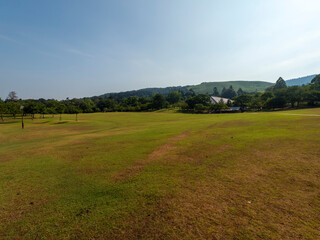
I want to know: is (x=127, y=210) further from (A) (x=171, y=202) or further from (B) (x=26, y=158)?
(B) (x=26, y=158)

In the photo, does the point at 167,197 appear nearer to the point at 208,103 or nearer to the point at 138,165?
the point at 138,165

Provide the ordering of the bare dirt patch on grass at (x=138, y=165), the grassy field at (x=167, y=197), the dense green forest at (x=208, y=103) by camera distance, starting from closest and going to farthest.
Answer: the grassy field at (x=167, y=197)
the bare dirt patch on grass at (x=138, y=165)
the dense green forest at (x=208, y=103)

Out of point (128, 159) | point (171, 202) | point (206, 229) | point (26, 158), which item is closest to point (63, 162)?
point (26, 158)

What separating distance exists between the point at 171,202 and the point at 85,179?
480cm

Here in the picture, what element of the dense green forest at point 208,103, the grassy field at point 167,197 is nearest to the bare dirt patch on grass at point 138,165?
the grassy field at point 167,197

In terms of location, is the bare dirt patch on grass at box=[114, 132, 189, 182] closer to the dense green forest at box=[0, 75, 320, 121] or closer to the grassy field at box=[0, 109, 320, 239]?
the grassy field at box=[0, 109, 320, 239]

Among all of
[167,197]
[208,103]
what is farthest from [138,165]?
[208,103]

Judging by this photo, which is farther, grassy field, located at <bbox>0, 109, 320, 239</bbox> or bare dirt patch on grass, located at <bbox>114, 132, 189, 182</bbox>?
bare dirt patch on grass, located at <bbox>114, 132, 189, 182</bbox>

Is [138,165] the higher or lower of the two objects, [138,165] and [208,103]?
the lower

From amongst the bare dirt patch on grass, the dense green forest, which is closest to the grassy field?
the bare dirt patch on grass

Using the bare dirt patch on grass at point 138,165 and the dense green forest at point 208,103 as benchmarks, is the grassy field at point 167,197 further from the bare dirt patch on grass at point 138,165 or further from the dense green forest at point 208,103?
the dense green forest at point 208,103

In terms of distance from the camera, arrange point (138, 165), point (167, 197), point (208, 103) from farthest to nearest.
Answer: point (208, 103), point (138, 165), point (167, 197)

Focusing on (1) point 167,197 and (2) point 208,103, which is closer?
(1) point 167,197

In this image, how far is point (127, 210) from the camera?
16.7ft
